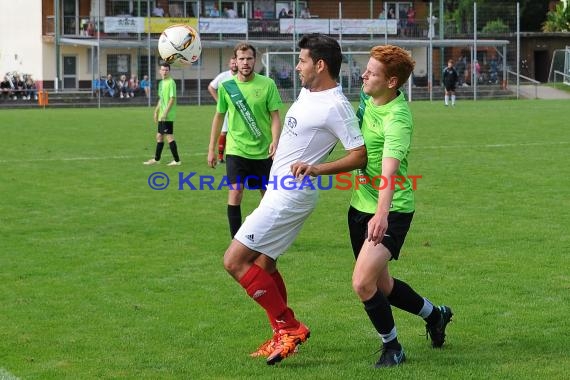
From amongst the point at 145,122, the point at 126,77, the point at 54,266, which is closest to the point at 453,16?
the point at 126,77

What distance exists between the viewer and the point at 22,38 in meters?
56.9

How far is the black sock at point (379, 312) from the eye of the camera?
5980 millimetres

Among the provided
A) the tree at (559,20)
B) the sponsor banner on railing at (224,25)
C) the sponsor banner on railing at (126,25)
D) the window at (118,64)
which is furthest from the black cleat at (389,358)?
the tree at (559,20)

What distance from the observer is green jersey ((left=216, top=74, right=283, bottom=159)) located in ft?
32.9

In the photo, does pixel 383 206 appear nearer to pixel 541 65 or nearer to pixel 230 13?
pixel 230 13

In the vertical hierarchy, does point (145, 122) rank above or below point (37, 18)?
below

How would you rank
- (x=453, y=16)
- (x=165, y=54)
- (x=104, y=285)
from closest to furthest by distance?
1. (x=104, y=285)
2. (x=165, y=54)
3. (x=453, y=16)

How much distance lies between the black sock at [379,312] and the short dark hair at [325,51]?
129 centimetres

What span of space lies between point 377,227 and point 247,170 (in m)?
4.50

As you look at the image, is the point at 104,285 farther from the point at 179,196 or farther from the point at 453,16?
the point at 453,16

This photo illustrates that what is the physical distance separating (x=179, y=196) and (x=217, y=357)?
328 inches

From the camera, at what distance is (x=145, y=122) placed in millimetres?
32375

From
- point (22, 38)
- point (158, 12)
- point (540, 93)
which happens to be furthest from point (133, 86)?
point (540, 93)

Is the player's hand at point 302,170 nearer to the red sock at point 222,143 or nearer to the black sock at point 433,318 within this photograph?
the black sock at point 433,318
